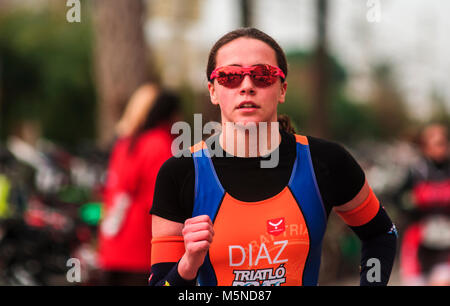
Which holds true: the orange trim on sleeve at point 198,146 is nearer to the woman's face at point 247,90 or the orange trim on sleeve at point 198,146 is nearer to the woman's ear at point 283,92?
the woman's face at point 247,90

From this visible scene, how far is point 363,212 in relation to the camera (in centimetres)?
204

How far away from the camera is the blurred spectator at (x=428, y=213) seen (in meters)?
6.35

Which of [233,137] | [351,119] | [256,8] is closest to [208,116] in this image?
[233,137]

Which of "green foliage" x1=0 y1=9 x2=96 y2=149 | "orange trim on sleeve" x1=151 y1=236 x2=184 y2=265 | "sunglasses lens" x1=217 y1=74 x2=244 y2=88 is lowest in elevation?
"green foliage" x1=0 y1=9 x2=96 y2=149

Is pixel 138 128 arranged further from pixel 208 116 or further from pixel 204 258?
pixel 204 258

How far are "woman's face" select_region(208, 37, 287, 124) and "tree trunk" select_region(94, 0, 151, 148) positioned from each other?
574 centimetres

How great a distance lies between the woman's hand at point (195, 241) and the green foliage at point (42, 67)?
32260 millimetres

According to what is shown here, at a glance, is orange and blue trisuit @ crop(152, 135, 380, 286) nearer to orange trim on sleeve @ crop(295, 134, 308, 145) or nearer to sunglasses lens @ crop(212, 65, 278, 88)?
orange trim on sleeve @ crop(295, 134, 308, 145)

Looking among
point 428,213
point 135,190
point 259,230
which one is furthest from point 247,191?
point 428,213

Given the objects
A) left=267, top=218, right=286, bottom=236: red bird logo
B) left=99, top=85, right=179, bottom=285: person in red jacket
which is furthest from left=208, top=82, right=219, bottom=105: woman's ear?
left=99, top=85, right=179, bottom=285: person in red jacket

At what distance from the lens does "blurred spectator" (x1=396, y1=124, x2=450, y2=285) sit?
6352 mm

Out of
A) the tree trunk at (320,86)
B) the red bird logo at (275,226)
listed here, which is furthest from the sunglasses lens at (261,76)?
the tree trunk at (320,86)

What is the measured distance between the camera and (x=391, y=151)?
20672 mm

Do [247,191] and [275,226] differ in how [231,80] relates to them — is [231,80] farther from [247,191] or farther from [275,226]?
[275,226]
